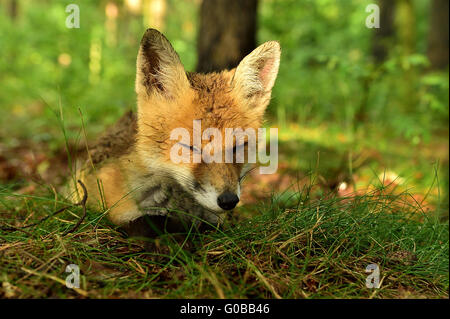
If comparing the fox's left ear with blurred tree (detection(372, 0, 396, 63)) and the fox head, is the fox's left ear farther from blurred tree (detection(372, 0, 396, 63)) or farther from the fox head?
blurred tree (detection(372, 0, 396, 63))

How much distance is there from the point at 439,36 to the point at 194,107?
376 inches

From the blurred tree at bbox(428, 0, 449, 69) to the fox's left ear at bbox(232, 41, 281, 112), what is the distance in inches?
323

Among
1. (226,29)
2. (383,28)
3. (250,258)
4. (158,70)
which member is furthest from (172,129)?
(383,28)

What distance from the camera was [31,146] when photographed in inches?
272

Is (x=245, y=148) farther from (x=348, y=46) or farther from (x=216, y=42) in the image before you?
(x=348, y=46)

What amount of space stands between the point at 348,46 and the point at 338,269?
1806 cm

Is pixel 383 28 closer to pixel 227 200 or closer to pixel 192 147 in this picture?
pixel 192 147

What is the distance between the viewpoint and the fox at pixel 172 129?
2404 millimetres

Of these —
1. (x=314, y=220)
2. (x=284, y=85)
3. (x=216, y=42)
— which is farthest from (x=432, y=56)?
(x=314, y=220)

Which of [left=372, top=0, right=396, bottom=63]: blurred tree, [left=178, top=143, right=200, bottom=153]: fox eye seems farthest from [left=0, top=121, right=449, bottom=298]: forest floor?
[left=372, top=0, right=396, bottom=63]: blurred tree

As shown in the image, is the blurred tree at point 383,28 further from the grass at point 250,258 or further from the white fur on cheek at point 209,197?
the white fur on cheek at point 209,197

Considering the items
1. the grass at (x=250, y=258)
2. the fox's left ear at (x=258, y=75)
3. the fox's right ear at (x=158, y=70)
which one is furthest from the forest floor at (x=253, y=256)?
the fox's right ear at (x=158, y=70)

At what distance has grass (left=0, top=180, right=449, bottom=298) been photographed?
2004 mm

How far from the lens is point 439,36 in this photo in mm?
9664
